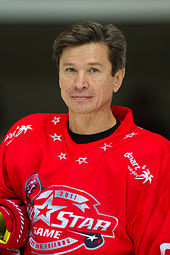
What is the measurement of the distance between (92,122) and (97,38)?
0.25m

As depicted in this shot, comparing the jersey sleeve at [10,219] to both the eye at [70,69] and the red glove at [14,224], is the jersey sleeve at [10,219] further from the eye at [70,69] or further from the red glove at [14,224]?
the eye at [70,69]

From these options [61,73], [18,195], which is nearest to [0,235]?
[18,195]

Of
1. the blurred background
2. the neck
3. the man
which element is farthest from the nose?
the blurred background

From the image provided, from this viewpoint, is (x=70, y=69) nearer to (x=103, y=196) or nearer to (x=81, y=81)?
(x=81, y=81)

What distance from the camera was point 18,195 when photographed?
1.19 m

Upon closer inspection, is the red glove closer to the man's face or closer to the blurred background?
the man's face

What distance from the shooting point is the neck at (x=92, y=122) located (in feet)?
3.62

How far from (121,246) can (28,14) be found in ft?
3.19

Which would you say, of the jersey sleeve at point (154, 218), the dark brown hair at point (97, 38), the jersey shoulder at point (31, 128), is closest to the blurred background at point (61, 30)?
the jersey shoulder at point (31, 128)

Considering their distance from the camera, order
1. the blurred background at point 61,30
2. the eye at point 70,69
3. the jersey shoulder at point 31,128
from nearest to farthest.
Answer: the eye at point 70,69 < the jersey shoulder at point 31,128 < the blurred background at point 61,30

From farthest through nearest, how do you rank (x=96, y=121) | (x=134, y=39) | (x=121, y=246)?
1. (x=134, y=39)
2. (x=96, y=121)
3. (x=121, y=246)

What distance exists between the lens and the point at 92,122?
1.11m

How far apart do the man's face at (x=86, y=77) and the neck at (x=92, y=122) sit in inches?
1.3

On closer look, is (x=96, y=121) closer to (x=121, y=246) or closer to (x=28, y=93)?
(x=121, y=246)
